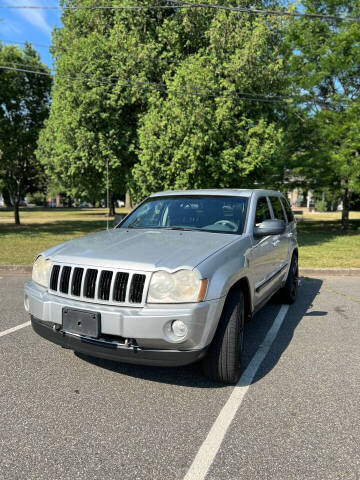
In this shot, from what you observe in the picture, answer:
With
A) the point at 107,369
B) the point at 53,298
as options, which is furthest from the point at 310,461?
the point at 53,298

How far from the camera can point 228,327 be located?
10.2ft

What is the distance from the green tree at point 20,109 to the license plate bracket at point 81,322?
1822 cm

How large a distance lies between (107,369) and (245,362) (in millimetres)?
1363

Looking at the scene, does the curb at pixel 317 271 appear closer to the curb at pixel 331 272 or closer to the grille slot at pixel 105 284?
the curb at pixel 331 272

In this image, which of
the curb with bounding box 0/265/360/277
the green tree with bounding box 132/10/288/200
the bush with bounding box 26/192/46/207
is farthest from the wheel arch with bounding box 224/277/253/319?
the bush with bounding box 26/192/46/207

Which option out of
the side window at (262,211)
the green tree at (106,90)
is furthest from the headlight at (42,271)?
the green tree at (106,90)

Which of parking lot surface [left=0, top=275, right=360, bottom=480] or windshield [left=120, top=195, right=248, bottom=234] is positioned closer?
parking lot surface [left=0, top=275, right=360, bottom=480]

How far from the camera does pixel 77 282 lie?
10.00 ft

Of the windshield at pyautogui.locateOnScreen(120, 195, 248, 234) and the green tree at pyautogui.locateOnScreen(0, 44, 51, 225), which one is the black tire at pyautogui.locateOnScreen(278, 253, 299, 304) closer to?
the windshield at pyautogui.locateOnScreen(120, 195, 248, 234)

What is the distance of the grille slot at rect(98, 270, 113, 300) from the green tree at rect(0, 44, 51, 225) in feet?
60.0

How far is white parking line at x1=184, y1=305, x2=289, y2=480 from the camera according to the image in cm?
226

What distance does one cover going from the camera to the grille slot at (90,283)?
298 cm

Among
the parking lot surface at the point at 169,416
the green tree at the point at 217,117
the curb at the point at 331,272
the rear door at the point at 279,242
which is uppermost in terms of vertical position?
the green tree at the point at 217,117

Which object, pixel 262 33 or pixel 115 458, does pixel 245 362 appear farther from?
pixel 262 33
